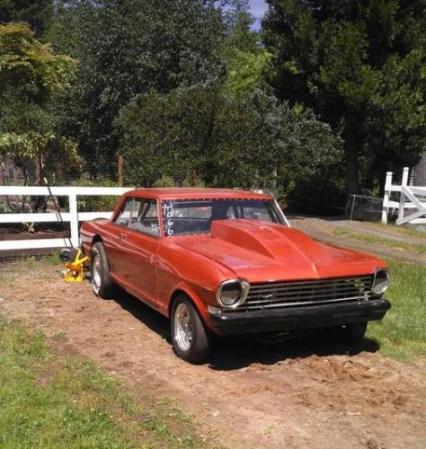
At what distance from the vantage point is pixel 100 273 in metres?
7.97

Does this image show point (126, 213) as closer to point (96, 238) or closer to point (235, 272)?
point (96, 238)

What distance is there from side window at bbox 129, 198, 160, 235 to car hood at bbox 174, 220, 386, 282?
1.57 ft

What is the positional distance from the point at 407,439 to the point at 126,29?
19596 mm

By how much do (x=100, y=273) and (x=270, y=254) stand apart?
3.02 meters

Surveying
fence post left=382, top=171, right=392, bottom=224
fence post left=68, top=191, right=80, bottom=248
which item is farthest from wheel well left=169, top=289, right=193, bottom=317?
fence post left=382, top=171, right=392, bottom=224

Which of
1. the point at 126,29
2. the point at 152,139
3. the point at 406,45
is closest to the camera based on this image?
the point at 152,139

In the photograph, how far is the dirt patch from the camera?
14.0 ft

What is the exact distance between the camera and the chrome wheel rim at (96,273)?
806cm

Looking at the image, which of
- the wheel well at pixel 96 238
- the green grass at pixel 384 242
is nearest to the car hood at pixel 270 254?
the wheel well at pixel 96 238

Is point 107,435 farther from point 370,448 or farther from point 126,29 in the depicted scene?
point 126,29

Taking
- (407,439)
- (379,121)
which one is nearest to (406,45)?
(379,121)

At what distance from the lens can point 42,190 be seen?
35.0ft

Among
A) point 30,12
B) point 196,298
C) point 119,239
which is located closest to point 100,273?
point 119,239

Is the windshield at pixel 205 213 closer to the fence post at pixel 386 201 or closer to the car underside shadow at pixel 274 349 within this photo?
the car underside shadow at pixel 274 349
